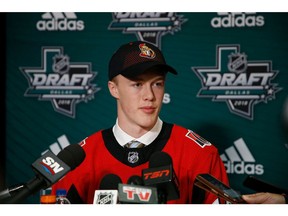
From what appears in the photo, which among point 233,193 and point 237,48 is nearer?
point 233,193

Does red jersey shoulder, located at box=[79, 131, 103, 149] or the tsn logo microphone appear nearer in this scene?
the tsn logo microphone

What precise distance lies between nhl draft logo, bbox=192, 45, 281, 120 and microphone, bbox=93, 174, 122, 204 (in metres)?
1.42

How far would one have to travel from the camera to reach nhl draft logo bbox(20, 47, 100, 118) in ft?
8.40

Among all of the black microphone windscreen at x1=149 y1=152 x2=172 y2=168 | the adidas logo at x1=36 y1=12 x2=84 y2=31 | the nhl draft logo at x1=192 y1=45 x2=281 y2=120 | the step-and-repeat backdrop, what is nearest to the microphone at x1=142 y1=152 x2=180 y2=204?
the black microphone windscreen at x1=149 y1=152 x2=172 y2=168

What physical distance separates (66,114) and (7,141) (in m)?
0.36

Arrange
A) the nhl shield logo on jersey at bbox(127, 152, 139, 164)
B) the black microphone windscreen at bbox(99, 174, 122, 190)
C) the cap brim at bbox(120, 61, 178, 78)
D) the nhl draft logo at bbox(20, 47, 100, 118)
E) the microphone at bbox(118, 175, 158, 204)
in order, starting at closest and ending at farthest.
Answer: the microphone at bbox(118, 175, 158, 204)
the black microphone windscreen at bbox(99, 174, 122, 190)
the cap brim at bbox(120, 61, 178, 78)
the nhl shield logo on jersey at bbox(127, 152, 139, 164)
the nhl draft logo at bbox(20, 47, 100, 118)

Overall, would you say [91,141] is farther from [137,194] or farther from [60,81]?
[60,81]

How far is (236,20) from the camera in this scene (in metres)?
2.40

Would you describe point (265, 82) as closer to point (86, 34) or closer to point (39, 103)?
point (86, 34)

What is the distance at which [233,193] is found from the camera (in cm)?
104

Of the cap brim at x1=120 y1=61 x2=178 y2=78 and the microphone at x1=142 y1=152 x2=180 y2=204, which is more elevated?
the cap brim at x1=120 y1=61 x2=178 y2=78

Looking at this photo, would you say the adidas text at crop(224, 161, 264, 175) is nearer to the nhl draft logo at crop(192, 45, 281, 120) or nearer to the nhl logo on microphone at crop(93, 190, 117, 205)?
the nhl draft logo at crop(192, 45, 281, 120)

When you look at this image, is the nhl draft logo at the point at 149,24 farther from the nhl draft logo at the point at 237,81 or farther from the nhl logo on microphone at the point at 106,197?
the nhl logo on microphone at the point at 106,197

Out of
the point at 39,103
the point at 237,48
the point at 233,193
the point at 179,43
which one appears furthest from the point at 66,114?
the point at 233,193
